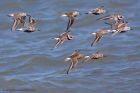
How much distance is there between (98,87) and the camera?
15.0 meters

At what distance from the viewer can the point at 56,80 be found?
15.6m

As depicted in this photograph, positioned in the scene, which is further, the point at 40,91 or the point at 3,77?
the point at 3,77

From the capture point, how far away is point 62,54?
17359 millimetres

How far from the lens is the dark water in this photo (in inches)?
600

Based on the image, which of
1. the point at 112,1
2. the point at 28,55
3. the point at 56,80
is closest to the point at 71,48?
the point at 28,55

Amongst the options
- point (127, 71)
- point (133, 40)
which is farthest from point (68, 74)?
point (133, 40)

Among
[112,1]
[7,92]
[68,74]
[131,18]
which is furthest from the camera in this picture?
[112,1]

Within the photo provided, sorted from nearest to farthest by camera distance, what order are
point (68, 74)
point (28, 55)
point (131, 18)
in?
point (68, 74), point (28, 55), point (131, 18)

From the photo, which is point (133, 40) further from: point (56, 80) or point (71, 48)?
point (56, 80)

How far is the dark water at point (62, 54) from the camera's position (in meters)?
15.2

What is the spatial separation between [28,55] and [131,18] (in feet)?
11.3

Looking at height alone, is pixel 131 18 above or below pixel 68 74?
above

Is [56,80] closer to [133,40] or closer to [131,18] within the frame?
[133,40]

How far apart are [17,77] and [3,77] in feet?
1.23
